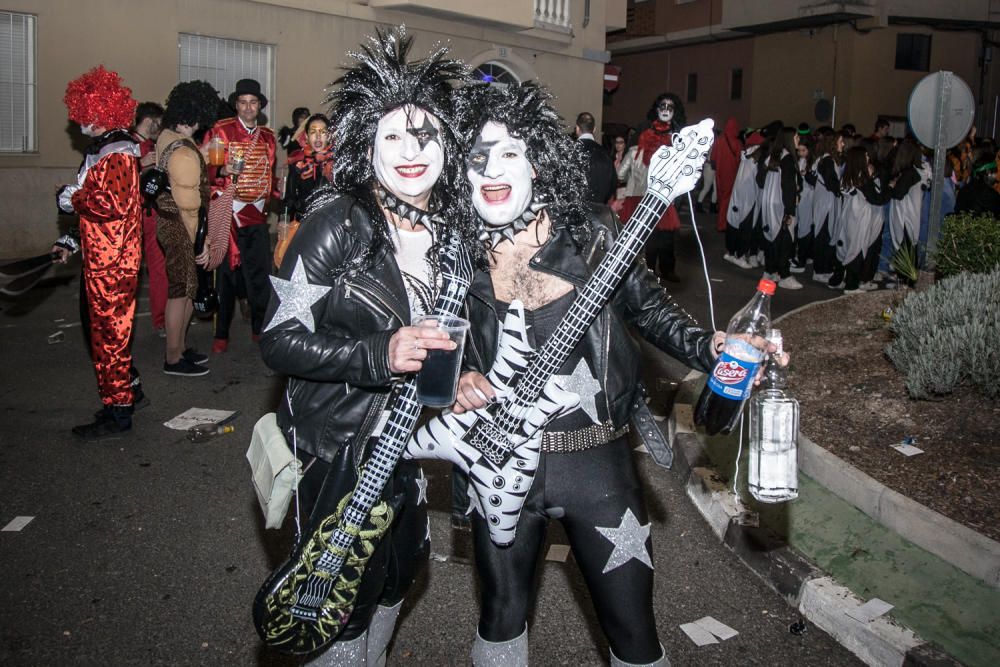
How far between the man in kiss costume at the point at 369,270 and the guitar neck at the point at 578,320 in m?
0.41

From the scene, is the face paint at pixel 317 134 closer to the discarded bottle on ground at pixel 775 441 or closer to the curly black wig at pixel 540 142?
the curly black wig at pixel 540 142

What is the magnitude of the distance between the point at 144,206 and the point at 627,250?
5.75 metres

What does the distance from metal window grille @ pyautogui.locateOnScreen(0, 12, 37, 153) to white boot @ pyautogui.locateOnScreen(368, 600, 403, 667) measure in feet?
43.1

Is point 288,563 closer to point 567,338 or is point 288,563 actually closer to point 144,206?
point 567,338

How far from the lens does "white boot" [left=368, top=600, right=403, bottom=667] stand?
3229mm

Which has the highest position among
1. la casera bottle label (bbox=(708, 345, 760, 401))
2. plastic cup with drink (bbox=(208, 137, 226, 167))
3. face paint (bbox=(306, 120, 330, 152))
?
face paint (bbox=(306, 120, 330, 152))

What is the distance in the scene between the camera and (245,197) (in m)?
8.33

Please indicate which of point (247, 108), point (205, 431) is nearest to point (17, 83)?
point (247, 108)

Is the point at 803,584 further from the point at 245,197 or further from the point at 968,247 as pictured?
the point at 245,197

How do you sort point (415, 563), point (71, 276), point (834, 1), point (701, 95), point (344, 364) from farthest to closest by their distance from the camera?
1. point (701, 95)
2. point (834, 1)
3. point (71, 276)
4. point (415, 563)
5. point (344, 364)

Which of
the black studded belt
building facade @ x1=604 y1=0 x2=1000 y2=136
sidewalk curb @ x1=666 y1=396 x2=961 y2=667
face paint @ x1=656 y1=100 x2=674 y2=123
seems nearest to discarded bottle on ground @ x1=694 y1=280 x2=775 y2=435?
the black studded belt

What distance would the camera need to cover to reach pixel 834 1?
2778cm

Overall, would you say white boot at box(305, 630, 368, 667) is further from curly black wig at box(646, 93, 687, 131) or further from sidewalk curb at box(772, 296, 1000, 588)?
curly black wig at box(646, 93, 687, 131)

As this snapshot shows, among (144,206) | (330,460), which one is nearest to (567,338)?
(330,460)
